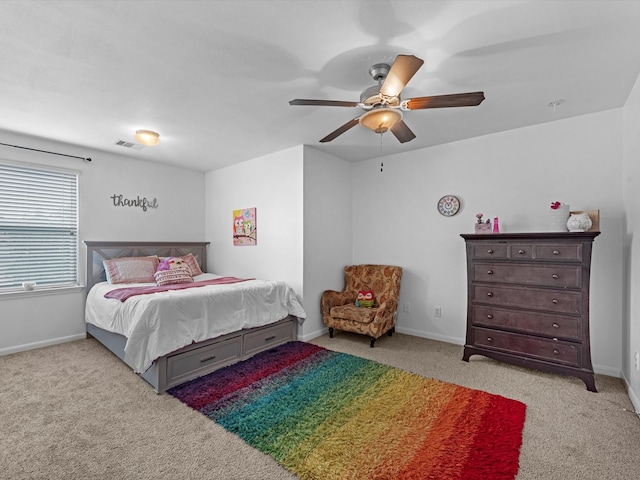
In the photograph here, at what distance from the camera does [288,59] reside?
82.1 inches

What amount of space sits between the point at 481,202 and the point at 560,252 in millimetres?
1078

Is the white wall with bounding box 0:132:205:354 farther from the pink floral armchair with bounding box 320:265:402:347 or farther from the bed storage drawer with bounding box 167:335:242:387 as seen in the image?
the pink floral armchair with bounding box 320:265:402:347

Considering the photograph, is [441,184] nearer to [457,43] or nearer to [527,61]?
[527,61]

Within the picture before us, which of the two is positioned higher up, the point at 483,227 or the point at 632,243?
the point at 483,227

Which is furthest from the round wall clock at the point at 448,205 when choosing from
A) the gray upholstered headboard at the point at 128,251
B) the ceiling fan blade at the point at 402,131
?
the gray upholstered headboard at the point at 128,251

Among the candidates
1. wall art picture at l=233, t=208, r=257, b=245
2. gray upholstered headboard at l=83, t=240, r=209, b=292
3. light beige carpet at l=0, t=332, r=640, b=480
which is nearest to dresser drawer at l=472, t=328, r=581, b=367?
light beige carpet at l=0, t=332, r=640, b=480

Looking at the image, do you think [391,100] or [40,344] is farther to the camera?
[40,344]

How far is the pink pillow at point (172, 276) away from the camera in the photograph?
3.88 m

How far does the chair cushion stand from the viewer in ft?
11.9

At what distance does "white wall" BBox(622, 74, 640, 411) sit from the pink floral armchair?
211 centimetres

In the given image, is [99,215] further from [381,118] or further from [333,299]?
[381,118]

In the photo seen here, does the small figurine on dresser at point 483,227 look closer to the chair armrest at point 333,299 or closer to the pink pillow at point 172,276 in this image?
the chair armrest at point 333,299

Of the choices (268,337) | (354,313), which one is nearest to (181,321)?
(268,337)

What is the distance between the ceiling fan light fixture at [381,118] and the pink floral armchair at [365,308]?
216cm
